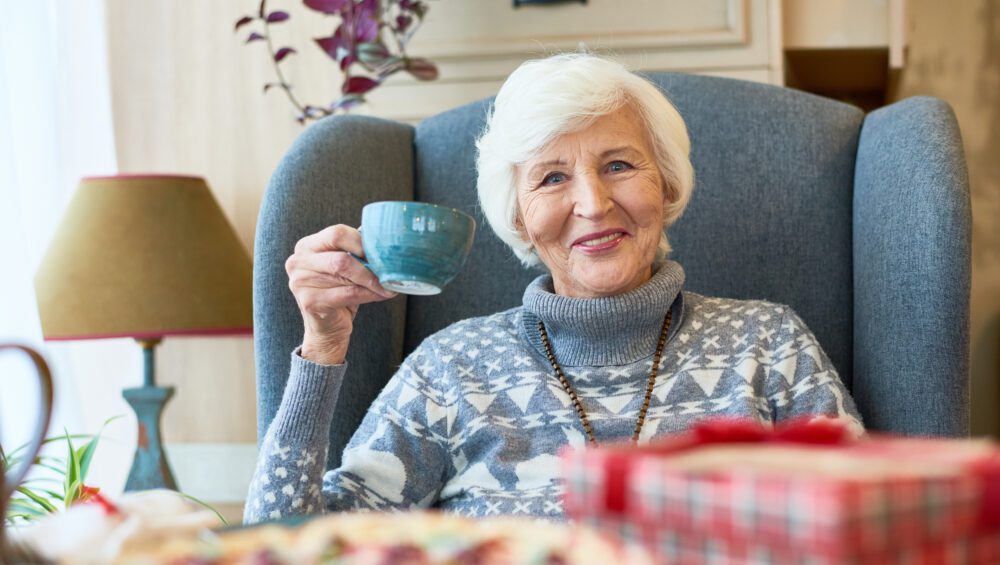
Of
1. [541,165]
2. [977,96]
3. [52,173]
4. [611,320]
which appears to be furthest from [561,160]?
[977,96]

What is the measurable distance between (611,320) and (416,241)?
1.46 feet

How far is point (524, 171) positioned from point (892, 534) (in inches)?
41.8

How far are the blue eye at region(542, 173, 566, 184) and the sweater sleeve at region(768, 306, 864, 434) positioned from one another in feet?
1.11

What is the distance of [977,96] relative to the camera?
2707mm

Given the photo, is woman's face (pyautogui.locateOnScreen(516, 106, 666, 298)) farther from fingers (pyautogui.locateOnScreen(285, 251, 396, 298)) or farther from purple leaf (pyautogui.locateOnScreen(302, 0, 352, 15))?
purple leaf (pyautogui.locateOnScreen(302, 0, 352, 15))

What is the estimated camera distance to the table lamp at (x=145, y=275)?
1.91 meters

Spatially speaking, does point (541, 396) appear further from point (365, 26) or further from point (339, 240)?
point (365, 26)

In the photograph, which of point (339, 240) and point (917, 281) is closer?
point (339, 240)

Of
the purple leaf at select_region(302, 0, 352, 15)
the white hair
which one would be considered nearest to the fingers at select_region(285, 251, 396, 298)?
the white hair

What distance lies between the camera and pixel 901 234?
1386mm

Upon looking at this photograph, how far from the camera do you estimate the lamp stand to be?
200 cm

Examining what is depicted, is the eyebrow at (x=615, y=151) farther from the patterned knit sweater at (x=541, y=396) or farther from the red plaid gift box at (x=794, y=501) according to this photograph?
the red plaid gift box at (x=794, y=501)

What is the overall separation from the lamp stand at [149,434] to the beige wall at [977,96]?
6.13 ft

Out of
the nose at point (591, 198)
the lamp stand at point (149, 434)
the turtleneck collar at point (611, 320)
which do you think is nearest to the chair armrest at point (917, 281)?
the turtleneck collar at point (611, 320)
